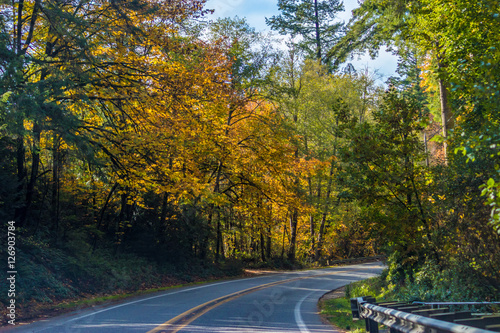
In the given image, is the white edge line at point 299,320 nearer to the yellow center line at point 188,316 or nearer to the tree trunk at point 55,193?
the yellow center line at point 188,316

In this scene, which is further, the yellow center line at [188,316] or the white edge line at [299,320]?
the white edge line at [299,320]

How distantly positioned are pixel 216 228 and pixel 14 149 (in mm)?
13340

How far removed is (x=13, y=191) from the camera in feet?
48.5

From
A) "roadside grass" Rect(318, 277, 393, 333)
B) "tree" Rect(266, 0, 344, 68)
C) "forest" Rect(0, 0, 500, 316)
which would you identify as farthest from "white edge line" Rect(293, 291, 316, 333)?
"tree" Rect(266, 0, 344, 68)

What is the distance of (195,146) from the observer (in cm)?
1870

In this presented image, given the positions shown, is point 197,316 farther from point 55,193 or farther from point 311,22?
point 311,22

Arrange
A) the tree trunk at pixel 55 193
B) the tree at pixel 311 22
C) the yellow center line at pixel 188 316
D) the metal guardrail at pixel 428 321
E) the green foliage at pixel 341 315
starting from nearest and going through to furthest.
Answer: the metal guardrail at pixel 428 321 → the yellow center line at pixel 188 316 → the green foliage at pixel 341 315 → the tree trunk at pixel 55 193 → the tree at pixel 311 22

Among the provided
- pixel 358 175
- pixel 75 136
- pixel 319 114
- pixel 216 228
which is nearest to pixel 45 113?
pixel 75 136

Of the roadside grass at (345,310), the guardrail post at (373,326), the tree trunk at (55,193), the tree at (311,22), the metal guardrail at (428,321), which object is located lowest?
the roadside grass at (345,310)

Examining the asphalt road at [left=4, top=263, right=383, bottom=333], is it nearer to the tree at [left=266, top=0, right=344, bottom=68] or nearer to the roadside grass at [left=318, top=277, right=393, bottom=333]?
the roadside grass at [left=318, top=277, right=393, bottom=333]

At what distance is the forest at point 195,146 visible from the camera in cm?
973

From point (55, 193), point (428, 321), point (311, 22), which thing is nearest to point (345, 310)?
point (428, 321)

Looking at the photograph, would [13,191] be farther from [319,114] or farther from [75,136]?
[319,114]

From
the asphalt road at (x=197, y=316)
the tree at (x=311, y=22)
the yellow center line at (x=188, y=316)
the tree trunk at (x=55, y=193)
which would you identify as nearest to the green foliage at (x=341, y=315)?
the asphalt road at (x=197, y=316)
